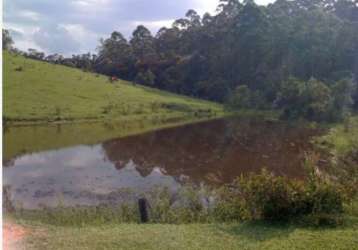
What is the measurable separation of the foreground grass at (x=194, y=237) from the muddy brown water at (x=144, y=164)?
393 centimetres

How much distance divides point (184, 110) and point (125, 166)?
68.4 ft

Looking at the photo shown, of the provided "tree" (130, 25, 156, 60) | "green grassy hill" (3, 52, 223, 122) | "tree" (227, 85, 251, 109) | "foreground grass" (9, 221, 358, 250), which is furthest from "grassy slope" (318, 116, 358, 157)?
"tree" (130, 25, 156, 60)

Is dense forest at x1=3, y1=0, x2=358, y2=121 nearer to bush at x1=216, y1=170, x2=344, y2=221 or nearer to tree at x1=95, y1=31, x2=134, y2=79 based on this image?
tree at x1=95, y1=31, x2=134, y2=79

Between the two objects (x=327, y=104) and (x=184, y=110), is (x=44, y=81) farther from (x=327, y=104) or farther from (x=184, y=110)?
(x=327, y=104)

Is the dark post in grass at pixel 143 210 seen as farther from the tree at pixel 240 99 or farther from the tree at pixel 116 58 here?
the tree at pixel 116 58

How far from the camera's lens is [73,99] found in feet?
104

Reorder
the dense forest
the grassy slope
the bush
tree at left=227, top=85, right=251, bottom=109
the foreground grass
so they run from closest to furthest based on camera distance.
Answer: the foreground grass
the bush
the grassy slope
the dense forest
tree at left=227, top=85, right=251, bottom=109

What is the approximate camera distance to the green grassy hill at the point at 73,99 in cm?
2778

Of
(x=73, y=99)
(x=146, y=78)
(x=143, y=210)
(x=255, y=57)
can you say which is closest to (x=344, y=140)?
(x=143, y=210)

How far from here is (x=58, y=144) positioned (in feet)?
69.1

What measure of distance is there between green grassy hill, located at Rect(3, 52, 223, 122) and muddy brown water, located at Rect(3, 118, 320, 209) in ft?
19.8

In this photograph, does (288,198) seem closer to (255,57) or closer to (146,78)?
(146,78)

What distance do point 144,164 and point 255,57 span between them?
35698mm

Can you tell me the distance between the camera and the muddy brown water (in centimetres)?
1270
